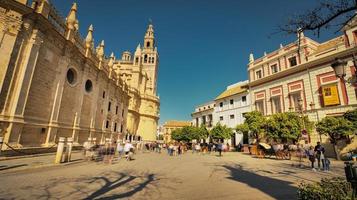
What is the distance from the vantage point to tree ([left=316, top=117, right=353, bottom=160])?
15695mm

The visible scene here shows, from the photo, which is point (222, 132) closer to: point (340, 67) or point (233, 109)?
point (233, 109)

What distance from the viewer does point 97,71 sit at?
2370 cm

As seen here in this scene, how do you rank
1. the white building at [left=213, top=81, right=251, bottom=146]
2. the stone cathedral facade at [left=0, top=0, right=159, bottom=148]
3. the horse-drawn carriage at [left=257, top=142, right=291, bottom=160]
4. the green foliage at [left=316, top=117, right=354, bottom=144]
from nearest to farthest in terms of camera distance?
the stone cathedral facade at [left=0, top=0, right=159, bottom=148] → the green foliage at [left=316, top=117, right=354, bottom=144] → the horse-drawn carriage at [left=257, top=142, right=291, bottom=160] → the white building at [left=213, top=81, right=251, bottom=146]

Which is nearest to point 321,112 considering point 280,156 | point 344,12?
point 280,156

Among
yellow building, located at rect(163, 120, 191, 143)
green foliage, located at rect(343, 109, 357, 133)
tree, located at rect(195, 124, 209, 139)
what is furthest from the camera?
yellow building, located at rect(163, 120, 191, 143)

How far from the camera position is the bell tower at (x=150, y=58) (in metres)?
67.1

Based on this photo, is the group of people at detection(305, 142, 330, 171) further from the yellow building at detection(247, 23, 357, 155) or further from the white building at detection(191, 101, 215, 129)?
the white building at detection(191, 101, 215, 129)

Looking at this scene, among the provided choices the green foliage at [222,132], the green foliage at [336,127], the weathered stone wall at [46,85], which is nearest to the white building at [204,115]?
the green foliage at [222,132]

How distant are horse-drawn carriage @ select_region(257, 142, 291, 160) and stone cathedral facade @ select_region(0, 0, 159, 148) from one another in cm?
1928

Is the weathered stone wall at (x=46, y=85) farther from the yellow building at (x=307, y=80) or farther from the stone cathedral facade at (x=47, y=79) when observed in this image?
the yellow building at (x=307, y=80)

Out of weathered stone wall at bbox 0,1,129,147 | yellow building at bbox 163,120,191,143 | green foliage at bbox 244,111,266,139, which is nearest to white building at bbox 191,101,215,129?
green foliage at bbox 244,111,266,139

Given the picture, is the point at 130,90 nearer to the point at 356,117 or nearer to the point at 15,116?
the point at 15,116

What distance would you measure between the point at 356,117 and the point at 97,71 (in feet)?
90.4

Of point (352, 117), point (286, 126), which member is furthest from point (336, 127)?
point (286, 126)
